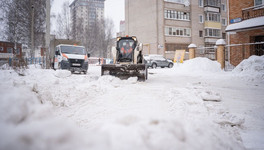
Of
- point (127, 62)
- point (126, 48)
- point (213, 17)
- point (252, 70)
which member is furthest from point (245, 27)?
point (213, 17)

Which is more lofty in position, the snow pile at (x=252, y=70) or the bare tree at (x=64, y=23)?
the bare tree at (x=64, y=23)

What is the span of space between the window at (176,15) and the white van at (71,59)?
23.8 metres

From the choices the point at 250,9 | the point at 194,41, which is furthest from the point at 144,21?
the point at 250,9

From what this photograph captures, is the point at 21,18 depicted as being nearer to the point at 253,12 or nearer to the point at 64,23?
the point at 64,23

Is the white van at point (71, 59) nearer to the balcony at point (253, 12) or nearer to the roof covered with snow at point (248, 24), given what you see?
the roof covered with snow at point (248, 24)

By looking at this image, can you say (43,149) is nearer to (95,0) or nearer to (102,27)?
(102,27)

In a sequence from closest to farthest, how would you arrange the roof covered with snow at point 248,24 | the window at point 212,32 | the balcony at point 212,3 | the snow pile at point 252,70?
the snow pile at point 252,70 → the roof covered with snow at point 248,24 → the balcony at point 212,3 → the window at point 212,32

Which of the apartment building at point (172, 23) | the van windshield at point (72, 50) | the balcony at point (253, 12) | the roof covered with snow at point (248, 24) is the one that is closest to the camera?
the roof covered with snow at point (248, 24)

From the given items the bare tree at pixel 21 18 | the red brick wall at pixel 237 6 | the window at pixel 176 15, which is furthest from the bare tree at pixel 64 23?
the red brick wall at pixel 237 6

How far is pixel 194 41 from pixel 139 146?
1491 inches

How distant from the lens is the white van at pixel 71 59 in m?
13.2

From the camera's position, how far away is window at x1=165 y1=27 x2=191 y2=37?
33.5 m

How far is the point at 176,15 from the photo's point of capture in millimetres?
34500

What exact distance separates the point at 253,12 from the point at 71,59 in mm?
15419
